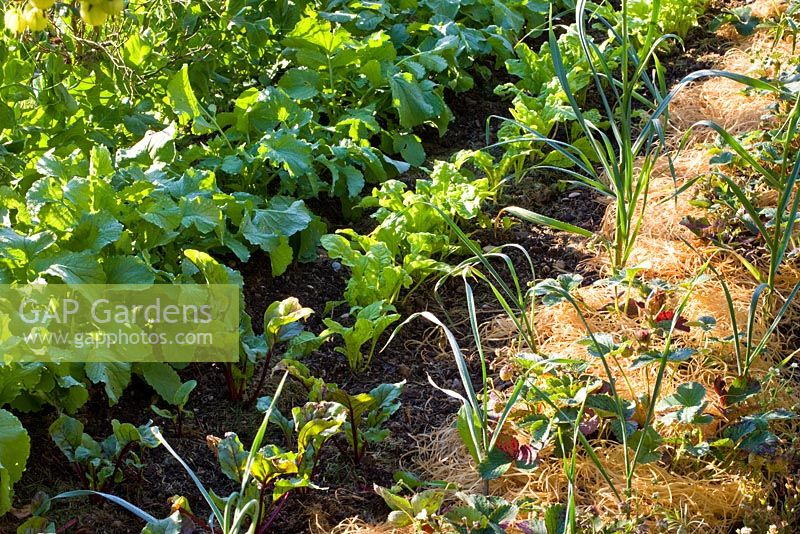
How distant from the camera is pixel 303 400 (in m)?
2.44

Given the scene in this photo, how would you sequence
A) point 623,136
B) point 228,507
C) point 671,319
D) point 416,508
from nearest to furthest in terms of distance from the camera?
point 228,507
point 416,508
point 671,319
point 623,136

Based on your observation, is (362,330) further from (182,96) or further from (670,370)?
(182,96)

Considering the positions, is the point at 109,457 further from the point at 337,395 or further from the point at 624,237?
the point at 624,237

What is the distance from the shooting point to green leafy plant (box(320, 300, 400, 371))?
2432 millimetres

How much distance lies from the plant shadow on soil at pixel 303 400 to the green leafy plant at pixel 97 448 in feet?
0.21

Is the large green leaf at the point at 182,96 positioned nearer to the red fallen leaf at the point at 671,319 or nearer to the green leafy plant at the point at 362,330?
the green leafy plant at the point at 362,330

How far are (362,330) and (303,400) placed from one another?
243mm

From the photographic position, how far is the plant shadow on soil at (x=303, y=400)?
2.10 m

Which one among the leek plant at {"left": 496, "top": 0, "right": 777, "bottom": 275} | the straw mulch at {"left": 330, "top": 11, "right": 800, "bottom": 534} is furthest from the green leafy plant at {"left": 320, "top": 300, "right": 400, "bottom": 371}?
the leek plant at {"left": 496, "top": 0, "right": 777, "bottom": 275}

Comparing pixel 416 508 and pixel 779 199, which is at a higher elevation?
pixel 779 199

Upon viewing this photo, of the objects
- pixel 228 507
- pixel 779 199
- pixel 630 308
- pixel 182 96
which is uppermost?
pixel 182 96

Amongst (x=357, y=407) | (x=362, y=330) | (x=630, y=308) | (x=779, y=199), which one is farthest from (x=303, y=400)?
(x=779, y=199)

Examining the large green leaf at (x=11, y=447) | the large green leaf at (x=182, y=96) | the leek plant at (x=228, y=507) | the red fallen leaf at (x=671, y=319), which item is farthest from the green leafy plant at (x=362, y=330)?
the large green leaf at (x=182, y=96)

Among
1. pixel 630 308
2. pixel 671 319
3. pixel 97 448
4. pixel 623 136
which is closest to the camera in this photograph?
pixel 97 448
